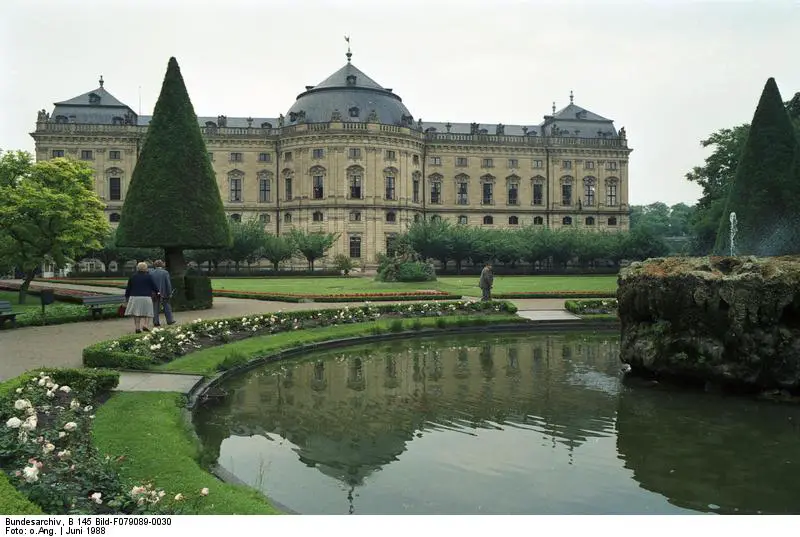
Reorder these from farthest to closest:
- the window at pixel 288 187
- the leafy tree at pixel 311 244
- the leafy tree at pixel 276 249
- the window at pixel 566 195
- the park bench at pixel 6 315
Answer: the window at pixel 566 195 → the window at pixel 288 187 → the leafy tree at pixel 311 244 → the leafy tree at pixel 276 249 → the park bench at pixel 6 315

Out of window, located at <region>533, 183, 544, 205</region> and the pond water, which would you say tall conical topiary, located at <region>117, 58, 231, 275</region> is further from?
window, located at <region>533, 183, 544, 205</region>

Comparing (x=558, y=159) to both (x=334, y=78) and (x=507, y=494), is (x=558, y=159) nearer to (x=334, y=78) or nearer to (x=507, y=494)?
(x=334, y=78)

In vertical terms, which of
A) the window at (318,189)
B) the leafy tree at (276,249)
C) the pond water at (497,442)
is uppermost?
the window at (318,189)

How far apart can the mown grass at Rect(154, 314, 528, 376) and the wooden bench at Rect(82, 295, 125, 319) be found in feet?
21.1

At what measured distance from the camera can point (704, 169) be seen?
4534 centimetres

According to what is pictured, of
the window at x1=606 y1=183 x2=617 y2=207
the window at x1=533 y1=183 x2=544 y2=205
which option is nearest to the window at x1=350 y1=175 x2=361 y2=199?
the window at x1=533 y1=183 x2=544 y2=205

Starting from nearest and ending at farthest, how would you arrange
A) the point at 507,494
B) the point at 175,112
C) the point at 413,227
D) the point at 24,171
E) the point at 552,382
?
the point at 507,494
the point at 552,382
the point at 175,112
the point at 24,171
the point at 413,227

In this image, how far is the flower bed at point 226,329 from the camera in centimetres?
1176

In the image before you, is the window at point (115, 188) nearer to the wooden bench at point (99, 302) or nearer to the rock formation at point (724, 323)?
the wooden bench at point (99, 302)

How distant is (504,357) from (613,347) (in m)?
3.59

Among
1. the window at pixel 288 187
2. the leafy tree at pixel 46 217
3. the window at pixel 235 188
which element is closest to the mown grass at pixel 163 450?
the leafy tree at pixel 46 217

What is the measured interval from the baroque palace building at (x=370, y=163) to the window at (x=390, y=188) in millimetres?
232

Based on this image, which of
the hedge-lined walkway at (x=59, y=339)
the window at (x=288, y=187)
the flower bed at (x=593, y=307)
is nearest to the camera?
the hedge-lined walkway at (x=59, y=339)

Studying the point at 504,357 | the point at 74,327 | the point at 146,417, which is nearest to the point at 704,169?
the point at 504,357
